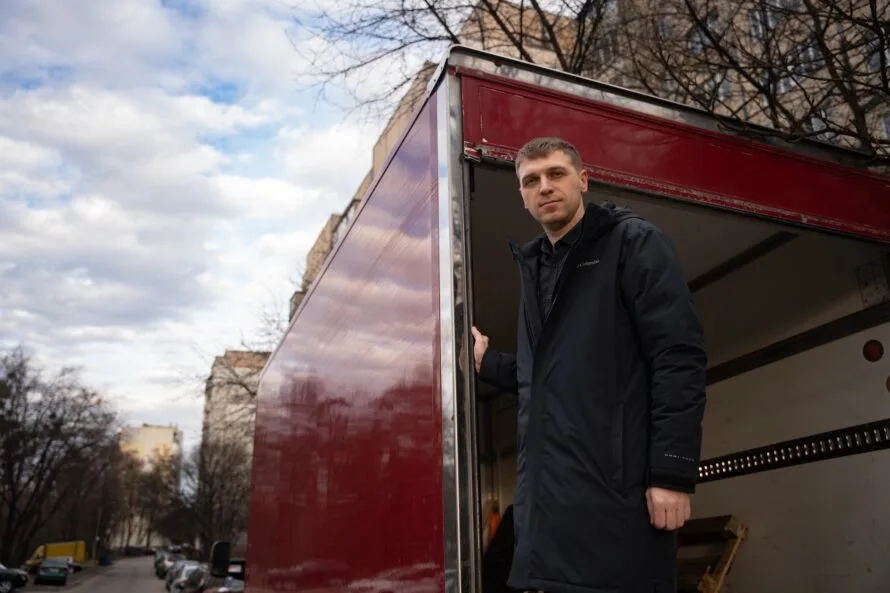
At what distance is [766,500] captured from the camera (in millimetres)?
4309

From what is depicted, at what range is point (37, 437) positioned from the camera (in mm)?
38812

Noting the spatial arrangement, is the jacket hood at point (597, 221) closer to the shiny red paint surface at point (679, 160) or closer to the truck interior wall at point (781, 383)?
the shiny red paint surface at point (679, 160)

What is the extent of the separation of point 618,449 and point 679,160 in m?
1.56

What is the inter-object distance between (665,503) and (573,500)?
217 mm

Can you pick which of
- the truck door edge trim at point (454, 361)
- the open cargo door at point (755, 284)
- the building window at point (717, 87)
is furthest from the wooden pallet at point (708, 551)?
the building window at point (717, 87)

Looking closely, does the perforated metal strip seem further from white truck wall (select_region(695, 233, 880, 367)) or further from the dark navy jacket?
the dark navy jacket

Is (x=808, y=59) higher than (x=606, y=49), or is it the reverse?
(x=606, y=49)

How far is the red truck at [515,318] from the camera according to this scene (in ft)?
7.88

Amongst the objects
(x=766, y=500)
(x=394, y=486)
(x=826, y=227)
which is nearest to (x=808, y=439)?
(x=766, y=500)

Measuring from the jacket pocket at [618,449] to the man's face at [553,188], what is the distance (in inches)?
25.1

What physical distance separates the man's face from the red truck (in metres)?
0.31

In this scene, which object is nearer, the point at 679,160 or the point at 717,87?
the point at 679,160

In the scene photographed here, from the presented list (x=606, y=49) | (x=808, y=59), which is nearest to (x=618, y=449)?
(x=808, y=59)

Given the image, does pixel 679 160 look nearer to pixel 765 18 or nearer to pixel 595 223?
pixel 595 223
